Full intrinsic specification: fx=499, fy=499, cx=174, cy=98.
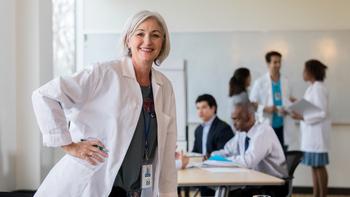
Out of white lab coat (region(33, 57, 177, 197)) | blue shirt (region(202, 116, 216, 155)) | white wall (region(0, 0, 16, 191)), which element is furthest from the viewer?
blue shirt (region(202, 116, 216, 155))

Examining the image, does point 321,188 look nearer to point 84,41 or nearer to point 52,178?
A: point 84,41

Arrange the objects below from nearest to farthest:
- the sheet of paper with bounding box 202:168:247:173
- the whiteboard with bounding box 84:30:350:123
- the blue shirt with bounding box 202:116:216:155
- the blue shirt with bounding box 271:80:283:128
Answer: the sheet of paper with bounding box 202:168:247:173 < the blue shirt with bounding box 202:116:216:155 < the blue shirt with bounding box 271:80:283:128 < the whiteboard with bounding box 84:30:350:123

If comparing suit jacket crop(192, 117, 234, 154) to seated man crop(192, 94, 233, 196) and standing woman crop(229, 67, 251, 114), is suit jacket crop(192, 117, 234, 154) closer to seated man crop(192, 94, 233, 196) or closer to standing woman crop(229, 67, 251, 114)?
seated man crop(192, 94, 233, 196)

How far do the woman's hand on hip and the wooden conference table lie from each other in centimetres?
161

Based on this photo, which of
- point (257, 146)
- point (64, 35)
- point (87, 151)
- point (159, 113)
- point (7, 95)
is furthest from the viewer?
point (64, 35)

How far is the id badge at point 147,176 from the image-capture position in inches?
81.8

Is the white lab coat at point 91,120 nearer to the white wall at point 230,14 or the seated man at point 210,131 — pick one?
the seated man at point 210,131

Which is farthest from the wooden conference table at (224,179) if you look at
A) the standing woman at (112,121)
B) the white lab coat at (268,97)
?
the white lab coat at (268,97)

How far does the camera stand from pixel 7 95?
3133 mm

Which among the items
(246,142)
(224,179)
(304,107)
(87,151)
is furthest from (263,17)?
(87,151)

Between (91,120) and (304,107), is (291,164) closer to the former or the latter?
(304,107)

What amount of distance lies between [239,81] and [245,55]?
0.43m

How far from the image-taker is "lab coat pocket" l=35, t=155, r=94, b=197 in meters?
1.96

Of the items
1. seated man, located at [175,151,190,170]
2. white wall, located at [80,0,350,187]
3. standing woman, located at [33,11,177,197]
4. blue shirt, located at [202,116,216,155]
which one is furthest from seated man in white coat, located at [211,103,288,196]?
white wall, located at [80,0,350,187]
